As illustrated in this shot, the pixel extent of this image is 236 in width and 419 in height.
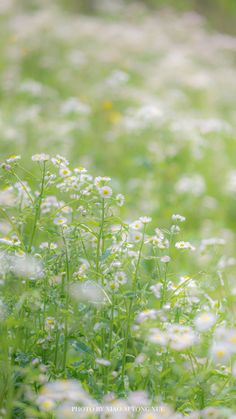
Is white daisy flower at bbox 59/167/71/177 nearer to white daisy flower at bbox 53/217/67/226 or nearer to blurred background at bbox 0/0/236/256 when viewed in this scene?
white daisy flower at bbox 53/217/67/226

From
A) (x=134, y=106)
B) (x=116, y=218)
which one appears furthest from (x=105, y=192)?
(x=134, y=106)

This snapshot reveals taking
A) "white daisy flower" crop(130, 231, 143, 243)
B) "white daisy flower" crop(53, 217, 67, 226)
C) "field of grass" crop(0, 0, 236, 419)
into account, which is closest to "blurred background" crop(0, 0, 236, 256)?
"field of grass" crop(0, 0, 236, 419)

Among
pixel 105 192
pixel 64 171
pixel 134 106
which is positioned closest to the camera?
pixel 105 192

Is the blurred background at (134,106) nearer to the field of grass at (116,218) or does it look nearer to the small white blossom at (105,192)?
the field of grass at (116,218)

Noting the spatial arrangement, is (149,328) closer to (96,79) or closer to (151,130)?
(151,130)

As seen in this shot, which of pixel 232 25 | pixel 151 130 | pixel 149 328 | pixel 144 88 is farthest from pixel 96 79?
pixel 232 25

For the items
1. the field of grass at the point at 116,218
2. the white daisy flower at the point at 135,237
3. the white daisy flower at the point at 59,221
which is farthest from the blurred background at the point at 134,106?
the white daisy flower at the point at 59,221

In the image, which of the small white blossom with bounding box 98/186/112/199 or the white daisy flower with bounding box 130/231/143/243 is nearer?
the small white blossom with bounding box 98/186/112/199

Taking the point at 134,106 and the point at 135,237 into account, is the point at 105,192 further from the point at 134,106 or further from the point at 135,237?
the point at 134,106
